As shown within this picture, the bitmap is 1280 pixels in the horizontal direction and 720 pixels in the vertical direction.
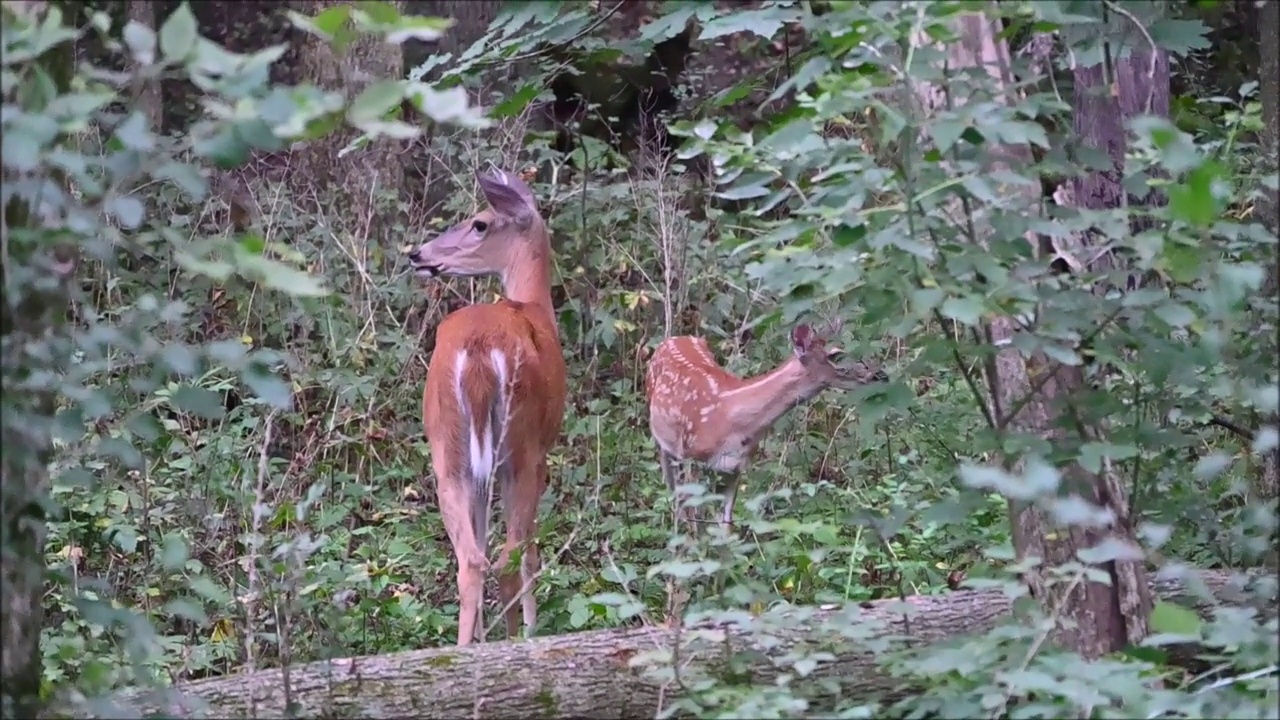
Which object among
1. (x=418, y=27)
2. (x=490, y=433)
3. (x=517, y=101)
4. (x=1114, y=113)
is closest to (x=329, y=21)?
(x=418, y=27)

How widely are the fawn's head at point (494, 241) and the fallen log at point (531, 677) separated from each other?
2.96 m

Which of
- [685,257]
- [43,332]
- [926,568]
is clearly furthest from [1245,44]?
[43,332]

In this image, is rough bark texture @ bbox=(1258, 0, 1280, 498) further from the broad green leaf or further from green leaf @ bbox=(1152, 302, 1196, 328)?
the broad green leaf

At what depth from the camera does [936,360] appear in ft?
12.1

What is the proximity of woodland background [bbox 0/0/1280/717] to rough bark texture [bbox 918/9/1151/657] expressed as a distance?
0.01 m

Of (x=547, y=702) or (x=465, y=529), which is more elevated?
(x=547, y=702)

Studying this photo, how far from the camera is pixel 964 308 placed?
10.0 ft

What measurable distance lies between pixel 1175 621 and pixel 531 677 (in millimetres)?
1818

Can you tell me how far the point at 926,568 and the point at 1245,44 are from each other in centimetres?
824

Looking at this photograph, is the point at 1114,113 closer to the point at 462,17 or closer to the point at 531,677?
the point at 531,677

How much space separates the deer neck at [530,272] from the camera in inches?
266

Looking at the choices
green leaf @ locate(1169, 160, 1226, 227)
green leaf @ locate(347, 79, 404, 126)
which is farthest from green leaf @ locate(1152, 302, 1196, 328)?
green leaf @ locate(347, 79, 404, 126)

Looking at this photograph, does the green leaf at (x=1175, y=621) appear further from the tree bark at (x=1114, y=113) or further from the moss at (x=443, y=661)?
the tree bark at (x=1114, y=113)

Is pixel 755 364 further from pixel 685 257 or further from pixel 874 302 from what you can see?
pixel 874 302
